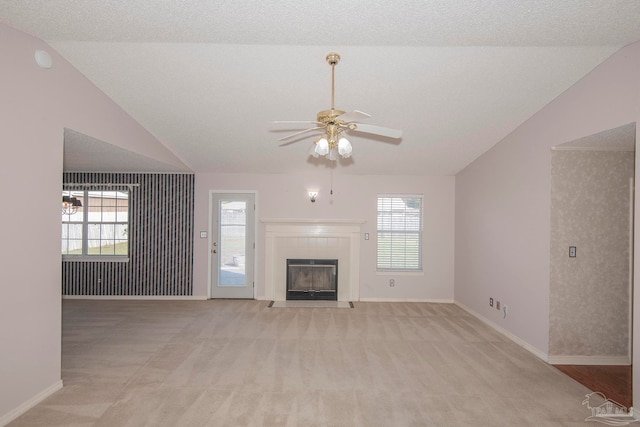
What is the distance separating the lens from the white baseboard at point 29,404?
8.37 ft

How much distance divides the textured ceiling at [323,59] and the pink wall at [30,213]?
29 cm

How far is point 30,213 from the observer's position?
2771mm

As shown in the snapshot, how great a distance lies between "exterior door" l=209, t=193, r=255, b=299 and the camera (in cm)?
636

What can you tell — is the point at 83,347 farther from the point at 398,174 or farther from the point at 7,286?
the point at 398,174

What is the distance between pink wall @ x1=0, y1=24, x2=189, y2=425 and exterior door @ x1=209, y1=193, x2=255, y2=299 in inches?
127

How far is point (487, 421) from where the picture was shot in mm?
2631

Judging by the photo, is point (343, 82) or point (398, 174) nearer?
point (343, 82)

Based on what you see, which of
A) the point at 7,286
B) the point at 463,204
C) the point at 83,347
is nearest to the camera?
the point at 7,286

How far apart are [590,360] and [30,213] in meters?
5.38

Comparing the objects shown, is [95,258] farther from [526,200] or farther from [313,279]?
[526,200]

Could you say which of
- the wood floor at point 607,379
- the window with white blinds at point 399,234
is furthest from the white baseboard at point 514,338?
the window with white blinds at point 399,234

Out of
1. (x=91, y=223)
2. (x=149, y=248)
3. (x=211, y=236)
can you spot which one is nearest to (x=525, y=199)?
(x=211, y=236)

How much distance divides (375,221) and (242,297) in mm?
2721

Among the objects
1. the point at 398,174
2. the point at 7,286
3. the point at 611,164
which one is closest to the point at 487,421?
the point at 611,164
